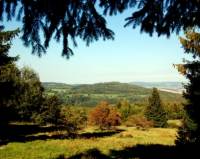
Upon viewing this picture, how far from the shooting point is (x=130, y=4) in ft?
21.7

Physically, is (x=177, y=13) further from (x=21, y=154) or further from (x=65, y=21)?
(x=21, y=154)

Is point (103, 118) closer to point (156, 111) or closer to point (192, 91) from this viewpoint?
point (156, 111)

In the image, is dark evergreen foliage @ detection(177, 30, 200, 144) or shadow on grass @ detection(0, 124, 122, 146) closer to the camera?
dark evergreen foliage @ detection(177, 30, 200, 144)

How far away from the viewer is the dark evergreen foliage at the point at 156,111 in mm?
97750

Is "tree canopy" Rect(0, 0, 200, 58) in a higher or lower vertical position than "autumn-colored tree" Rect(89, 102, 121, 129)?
higher

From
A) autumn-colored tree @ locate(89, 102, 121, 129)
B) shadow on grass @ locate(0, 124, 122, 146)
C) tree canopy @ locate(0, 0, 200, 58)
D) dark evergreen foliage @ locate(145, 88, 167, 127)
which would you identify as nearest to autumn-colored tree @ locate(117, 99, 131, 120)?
dark evergreen foliage @ locate(145, 88, 167, 127)

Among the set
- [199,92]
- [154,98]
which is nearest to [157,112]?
[154,98]

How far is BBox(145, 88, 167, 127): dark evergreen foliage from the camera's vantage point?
97.8 metres

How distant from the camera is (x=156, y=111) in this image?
97750 mm

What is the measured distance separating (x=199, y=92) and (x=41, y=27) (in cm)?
2177

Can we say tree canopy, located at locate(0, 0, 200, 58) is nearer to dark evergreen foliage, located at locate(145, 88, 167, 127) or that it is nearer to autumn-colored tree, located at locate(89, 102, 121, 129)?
autumn-colored tree, located at locate(89, 102, 121, 129)

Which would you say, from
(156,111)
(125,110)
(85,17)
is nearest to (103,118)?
(156,111)

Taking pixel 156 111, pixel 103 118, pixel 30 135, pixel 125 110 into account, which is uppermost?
pixel 30 135

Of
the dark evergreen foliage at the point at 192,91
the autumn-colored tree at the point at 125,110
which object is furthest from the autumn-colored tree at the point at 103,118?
the autumn-colored tree at the point at 125,110
